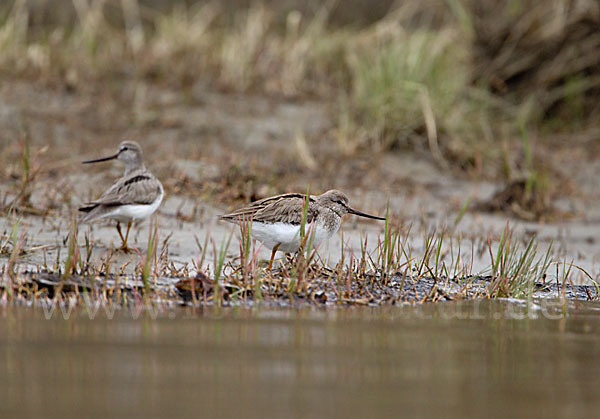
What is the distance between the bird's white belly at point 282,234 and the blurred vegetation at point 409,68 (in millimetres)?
5394

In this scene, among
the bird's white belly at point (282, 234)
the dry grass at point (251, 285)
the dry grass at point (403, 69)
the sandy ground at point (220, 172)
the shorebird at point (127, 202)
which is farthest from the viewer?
the dry grass at point (403, 69)

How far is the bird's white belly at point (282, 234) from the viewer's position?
6.40 m

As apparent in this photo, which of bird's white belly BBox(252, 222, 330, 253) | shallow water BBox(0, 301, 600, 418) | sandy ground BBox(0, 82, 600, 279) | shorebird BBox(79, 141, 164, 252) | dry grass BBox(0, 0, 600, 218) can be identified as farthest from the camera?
dry grass BBox(0, 0, 600, 218)

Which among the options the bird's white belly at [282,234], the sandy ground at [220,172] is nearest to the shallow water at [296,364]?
the bird's white belly at [282,234]

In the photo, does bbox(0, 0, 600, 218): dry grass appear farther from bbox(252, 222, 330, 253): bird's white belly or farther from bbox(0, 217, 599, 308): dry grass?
bbox(0, 217, 599, 308): dry grass

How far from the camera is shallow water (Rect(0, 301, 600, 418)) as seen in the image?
10.2 ft

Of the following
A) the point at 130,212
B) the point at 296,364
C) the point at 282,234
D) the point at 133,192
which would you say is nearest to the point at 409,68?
the point at 133,192

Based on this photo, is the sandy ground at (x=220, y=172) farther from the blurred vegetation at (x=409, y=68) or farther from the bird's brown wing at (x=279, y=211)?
the bird's brown wing at (x=279, y=211)

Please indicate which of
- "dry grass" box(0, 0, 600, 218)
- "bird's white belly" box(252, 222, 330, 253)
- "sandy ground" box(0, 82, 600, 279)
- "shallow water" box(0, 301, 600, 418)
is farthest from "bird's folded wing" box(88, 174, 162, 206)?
"dry grass" box(0, 0, 600, 218)

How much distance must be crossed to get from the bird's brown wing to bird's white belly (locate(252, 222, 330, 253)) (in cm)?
5

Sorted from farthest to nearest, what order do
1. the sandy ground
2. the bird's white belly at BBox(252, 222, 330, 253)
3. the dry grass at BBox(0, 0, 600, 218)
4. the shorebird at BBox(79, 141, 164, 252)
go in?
the dry grass at BBox(0, 0, 600, 218), the sandy ground, the shorebird at BBox(79, 141, 164, 252), the bird's white belly at BBox(252, 222, 330, 253)

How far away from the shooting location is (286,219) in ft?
21.3

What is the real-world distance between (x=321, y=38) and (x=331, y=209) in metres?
8.26

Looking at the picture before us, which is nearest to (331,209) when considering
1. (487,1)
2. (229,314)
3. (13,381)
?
(229,314)
